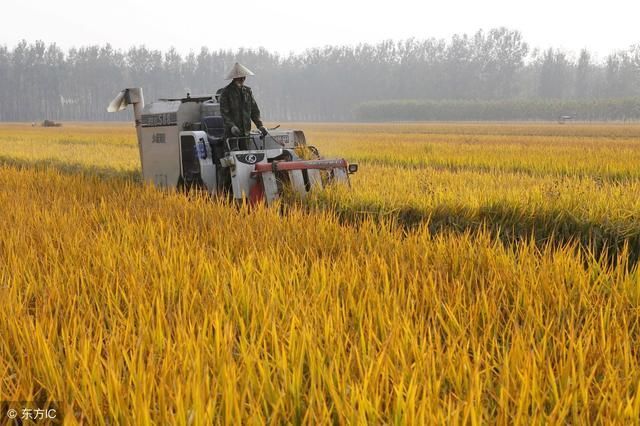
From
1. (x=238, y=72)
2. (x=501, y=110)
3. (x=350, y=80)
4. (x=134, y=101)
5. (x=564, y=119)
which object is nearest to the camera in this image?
(x=238, y=72)

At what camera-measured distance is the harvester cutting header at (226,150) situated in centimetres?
592

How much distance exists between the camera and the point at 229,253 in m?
3.35

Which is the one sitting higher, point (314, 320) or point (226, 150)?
point (226, 150)

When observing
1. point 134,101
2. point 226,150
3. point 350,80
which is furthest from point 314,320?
point 350,80

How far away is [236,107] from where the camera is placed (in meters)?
6.41

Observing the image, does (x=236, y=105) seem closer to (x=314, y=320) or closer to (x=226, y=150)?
(x=226, y=150)

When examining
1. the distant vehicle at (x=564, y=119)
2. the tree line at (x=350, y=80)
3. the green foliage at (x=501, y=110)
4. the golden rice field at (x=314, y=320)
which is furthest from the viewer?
the tree line at (x=350, y=80)

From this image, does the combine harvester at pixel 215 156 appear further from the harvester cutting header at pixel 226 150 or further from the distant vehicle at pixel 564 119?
the distant vehicle at pixel 564 119

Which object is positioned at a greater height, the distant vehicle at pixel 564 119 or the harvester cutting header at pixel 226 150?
the distant vehicle at pixel 564 119

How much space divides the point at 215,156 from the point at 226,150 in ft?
0.63

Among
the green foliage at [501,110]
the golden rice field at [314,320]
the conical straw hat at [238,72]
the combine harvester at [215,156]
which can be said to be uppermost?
the green foliage at [501,110]

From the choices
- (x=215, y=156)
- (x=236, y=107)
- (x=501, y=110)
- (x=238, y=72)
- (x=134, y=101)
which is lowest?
(x=215, y=156)

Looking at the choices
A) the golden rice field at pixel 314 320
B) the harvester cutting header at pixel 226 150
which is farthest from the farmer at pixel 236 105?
the golden rice field at pixel 314 320

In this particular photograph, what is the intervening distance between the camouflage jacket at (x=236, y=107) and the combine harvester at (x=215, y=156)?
15 centimetres
